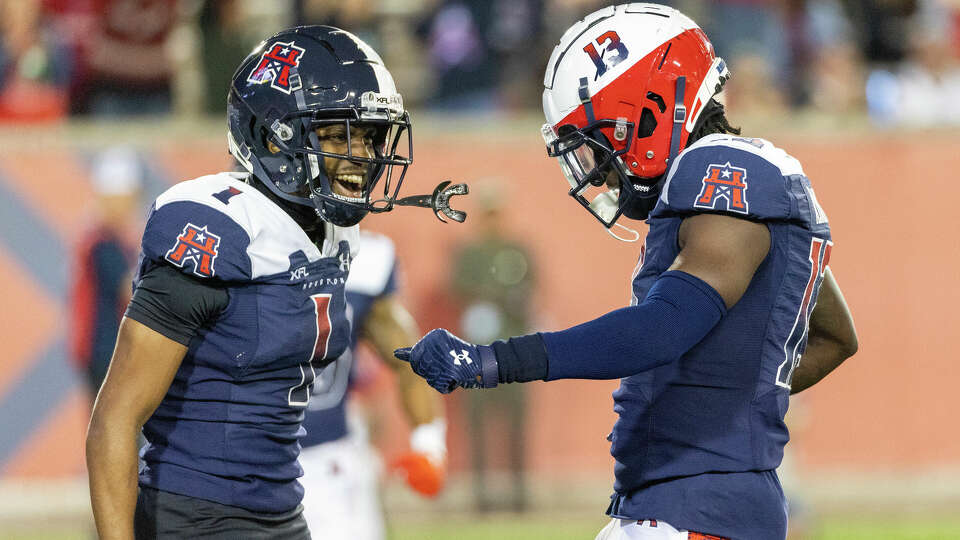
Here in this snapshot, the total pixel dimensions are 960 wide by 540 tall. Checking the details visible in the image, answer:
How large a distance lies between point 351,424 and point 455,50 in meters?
4.65

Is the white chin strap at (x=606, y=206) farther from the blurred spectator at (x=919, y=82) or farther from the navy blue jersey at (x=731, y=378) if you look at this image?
the blurred spectator at (x=919, y=82)

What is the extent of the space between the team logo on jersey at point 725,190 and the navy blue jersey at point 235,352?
90 centimetres

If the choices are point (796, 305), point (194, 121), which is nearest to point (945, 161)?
point (194, 121)

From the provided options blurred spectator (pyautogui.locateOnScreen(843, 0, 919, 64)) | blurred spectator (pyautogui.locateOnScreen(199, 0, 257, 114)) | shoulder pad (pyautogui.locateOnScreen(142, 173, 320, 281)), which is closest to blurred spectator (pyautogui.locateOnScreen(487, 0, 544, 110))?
blurred spectator (pyautogui.locateOnScreen(199, 0, 257, 114))

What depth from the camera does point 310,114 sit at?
10.3 ft

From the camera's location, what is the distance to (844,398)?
8812 mm

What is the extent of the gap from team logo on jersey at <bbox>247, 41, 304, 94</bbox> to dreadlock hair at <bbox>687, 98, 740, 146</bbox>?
901 mm

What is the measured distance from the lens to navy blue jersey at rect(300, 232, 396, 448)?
4699 mm

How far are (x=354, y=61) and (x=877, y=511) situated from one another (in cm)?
604

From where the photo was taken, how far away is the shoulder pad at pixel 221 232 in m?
2.88

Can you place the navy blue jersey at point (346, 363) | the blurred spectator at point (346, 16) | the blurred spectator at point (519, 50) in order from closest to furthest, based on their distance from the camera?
the navy blue jersey at point (346, 363) → the blurred spectator at point (346, 16) → the blurred spectator at point (519, 50)

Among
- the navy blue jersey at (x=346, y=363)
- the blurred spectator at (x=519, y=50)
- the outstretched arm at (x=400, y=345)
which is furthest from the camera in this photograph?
the blurred spectator at (x=519, y=50)

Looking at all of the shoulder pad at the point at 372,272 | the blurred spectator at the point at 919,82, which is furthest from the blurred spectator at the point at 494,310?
the shoulder pad at the point at 372,272

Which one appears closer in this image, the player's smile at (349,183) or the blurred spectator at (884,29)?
the player's smile at (349,183)
